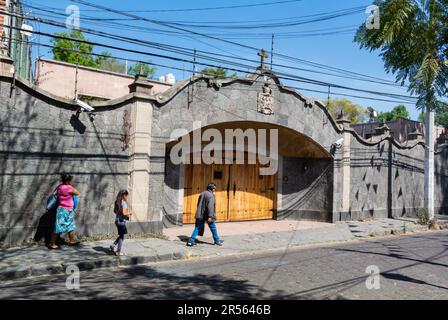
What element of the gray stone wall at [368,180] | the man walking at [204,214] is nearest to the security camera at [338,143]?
the gray stone wall at [368,180]

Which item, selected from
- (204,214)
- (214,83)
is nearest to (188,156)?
(214,83)

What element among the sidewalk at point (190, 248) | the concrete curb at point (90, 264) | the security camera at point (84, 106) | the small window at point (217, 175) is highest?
the security camera at point (84, 106)

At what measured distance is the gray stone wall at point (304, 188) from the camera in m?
16.9

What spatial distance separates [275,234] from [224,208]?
9.40ft

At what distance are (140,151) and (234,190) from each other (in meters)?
5.36

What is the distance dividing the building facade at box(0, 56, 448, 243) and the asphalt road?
3.03m

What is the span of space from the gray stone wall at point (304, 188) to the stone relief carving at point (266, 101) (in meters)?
3.34

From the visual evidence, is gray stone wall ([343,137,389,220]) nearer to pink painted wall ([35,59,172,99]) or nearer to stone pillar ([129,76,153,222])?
stone pillar ([129,76,153,222])

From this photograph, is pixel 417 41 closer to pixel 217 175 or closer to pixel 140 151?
A: pixel 140 151

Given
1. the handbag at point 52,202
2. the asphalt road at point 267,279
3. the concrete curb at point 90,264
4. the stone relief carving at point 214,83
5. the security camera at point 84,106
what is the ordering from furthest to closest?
the stone relief carving at point 214,83
the security camera at point 84,106
the handbag at point 52,202
the concrete curb at point 90,264
the asphalt road at point 267,279

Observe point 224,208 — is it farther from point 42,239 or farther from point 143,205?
point 42,239

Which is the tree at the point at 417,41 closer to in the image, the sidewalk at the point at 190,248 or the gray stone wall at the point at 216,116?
the sidewalk at the point at 190,248

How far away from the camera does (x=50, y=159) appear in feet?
33.0
